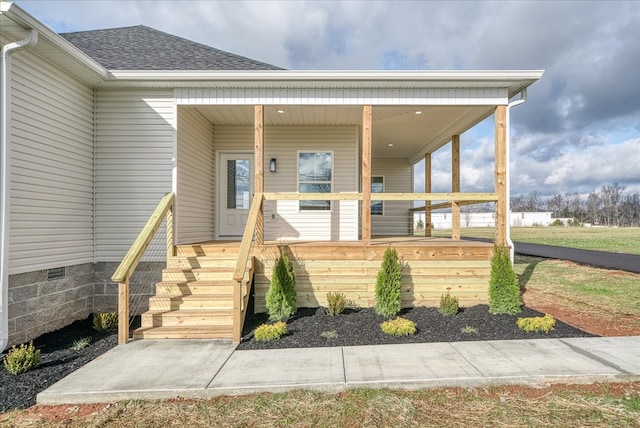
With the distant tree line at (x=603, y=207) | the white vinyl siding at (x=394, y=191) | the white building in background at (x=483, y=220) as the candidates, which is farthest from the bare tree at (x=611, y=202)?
the white vinyl siding at (x=394, y=191)

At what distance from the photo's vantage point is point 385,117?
7.53 metres

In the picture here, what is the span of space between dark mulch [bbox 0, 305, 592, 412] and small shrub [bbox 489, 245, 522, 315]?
13 centimetres

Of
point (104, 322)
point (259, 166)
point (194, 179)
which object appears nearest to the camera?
point (104, 322)

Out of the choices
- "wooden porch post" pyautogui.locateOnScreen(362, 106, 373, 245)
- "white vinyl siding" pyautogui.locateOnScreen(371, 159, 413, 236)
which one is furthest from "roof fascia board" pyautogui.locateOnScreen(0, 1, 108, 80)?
"white vinyl siding" pyautogui.locateOnScreen(371, 159, 413, 236)

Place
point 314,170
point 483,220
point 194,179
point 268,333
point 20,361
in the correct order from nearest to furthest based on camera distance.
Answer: point 20,361 → point 268,333 → point 194,179 → point 314,170 → point 483,220

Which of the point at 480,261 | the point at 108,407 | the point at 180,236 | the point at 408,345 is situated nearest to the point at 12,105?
the point at 180,236

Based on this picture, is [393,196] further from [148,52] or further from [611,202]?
[611,202]

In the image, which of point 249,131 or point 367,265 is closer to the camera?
point 367,265

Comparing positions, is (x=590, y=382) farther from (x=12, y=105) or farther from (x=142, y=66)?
(x=142, y=66)

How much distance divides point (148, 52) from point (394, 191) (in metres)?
8.66

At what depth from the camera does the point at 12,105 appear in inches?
175

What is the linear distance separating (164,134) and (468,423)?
6.20 meters

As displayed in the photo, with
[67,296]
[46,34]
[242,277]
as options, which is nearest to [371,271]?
[242,277]

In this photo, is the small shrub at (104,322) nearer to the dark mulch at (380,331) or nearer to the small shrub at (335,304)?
the dark mulch at (380,331)
